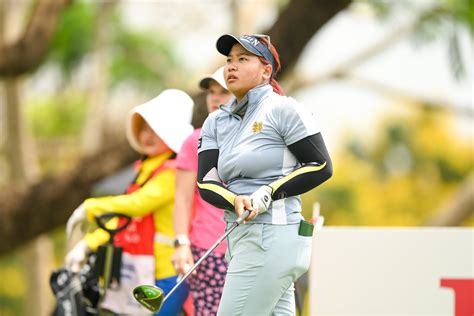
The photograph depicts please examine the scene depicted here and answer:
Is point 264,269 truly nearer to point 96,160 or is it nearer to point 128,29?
point 96,160

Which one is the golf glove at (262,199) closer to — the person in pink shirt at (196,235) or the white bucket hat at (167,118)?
the person in pink shirt at (196,235)

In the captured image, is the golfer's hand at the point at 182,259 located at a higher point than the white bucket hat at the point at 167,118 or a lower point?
lower

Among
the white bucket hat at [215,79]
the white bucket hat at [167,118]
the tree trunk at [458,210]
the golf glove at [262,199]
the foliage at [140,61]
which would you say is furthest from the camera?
the foliage at [140,61]

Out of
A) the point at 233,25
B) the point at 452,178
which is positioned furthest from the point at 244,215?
the point at 452,178

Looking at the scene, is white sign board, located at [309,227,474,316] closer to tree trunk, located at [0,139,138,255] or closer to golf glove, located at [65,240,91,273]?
golf glove, located at [65,240,91,273]

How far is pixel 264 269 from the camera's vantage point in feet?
15.0

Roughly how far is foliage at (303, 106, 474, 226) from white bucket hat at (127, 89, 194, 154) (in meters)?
45.9

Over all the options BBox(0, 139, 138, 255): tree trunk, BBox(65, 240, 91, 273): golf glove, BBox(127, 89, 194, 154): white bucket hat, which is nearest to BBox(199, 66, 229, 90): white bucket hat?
BBox(127, 89, 194, 154): white bucket hat

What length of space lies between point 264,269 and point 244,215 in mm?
251

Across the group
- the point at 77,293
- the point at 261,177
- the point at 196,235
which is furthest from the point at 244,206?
the point at 77,293

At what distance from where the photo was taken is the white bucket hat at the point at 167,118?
6.36m

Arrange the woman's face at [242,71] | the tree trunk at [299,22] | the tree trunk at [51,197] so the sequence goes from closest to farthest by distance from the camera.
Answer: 1. the woman's face at [242,71]
2. the tree trunk at [299,22]
3. the tree trunk at [51,197]

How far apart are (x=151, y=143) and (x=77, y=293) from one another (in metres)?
0.98

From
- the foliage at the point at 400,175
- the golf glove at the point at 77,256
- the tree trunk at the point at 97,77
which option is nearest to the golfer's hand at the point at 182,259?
the golf glove at the point at 77,256
